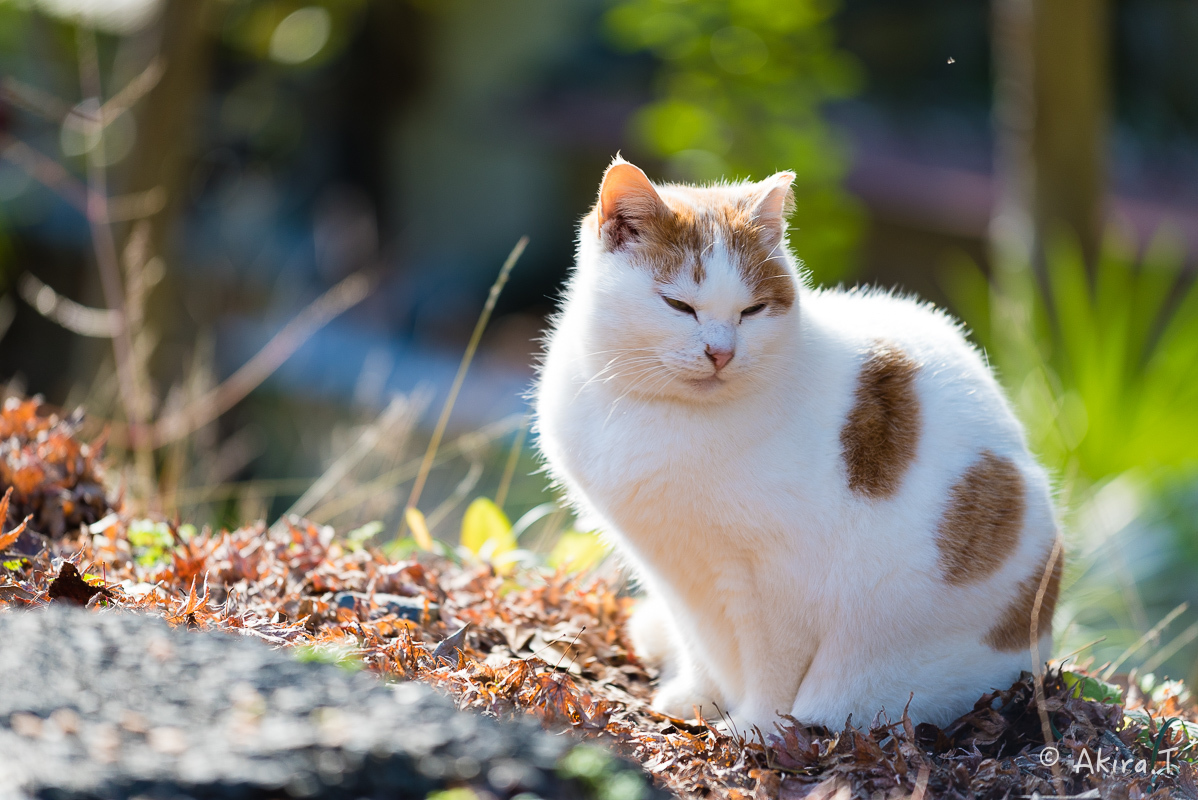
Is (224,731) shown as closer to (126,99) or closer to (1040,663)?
(1040,663)

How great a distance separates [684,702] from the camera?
2279mm

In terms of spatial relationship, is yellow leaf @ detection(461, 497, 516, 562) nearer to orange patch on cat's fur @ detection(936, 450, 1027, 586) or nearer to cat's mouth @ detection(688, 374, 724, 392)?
cat's mouth @ detection(688, 374, 724, 392)

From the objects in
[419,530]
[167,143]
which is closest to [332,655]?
[419,530]

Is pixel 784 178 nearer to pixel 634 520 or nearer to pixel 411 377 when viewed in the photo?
pixel 634 520

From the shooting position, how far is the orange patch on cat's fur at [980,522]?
81.5 inches

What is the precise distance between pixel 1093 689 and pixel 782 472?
1003 millimetres

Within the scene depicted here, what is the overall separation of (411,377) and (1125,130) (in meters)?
5.87

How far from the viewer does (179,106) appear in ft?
15.5

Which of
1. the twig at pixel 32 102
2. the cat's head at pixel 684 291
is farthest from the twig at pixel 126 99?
the cat's head at pixel 684 291

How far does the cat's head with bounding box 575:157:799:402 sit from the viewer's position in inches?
77.5

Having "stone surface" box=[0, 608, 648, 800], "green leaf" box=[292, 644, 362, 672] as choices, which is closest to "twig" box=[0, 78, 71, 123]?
"green leaf" box=[292, 644, 362, 672]

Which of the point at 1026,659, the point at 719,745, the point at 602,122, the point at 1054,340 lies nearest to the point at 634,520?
the point at 719,745

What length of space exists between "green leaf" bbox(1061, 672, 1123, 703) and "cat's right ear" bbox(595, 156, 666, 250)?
1.41 m

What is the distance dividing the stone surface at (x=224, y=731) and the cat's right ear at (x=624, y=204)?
3.59 ft
